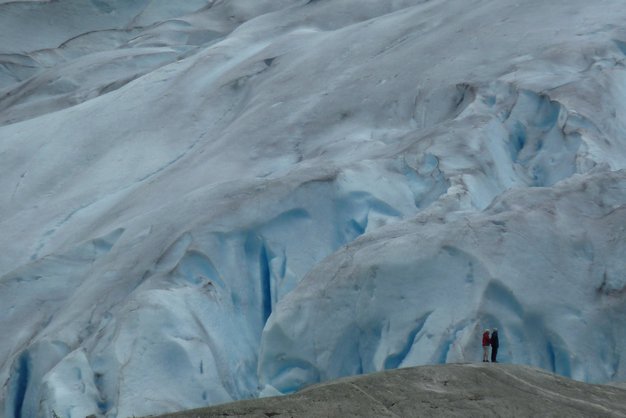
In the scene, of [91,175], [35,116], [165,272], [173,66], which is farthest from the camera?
[35,116]

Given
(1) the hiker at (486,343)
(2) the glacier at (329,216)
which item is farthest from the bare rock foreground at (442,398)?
(2) the glacier at (329,216)

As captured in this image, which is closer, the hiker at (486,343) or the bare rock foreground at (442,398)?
the bare rock foreground at (442,398)

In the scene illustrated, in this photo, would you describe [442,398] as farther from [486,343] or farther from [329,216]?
[329,216]

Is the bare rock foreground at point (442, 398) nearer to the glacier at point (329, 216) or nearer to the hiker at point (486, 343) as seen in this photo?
the hiker at point (486, 343)

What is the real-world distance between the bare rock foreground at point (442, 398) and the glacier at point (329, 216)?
111 inches

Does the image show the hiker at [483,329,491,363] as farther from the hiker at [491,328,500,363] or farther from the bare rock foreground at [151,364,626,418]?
the bare rock foreground at [151,364,626,418]

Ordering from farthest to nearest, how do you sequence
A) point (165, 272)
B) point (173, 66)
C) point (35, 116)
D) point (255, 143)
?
point (35, 116), point (173, 66), point (255, 143), point (165, 272)

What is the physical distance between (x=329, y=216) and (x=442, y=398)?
572 cm

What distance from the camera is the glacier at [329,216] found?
11.9 meters

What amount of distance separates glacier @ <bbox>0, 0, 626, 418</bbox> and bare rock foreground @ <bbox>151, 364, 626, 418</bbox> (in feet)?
9.26

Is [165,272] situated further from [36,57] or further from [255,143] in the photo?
[36,57]

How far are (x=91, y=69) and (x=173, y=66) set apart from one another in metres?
3.81

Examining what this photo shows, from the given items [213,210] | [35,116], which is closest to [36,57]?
[35,116]

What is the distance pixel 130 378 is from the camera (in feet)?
39.8
